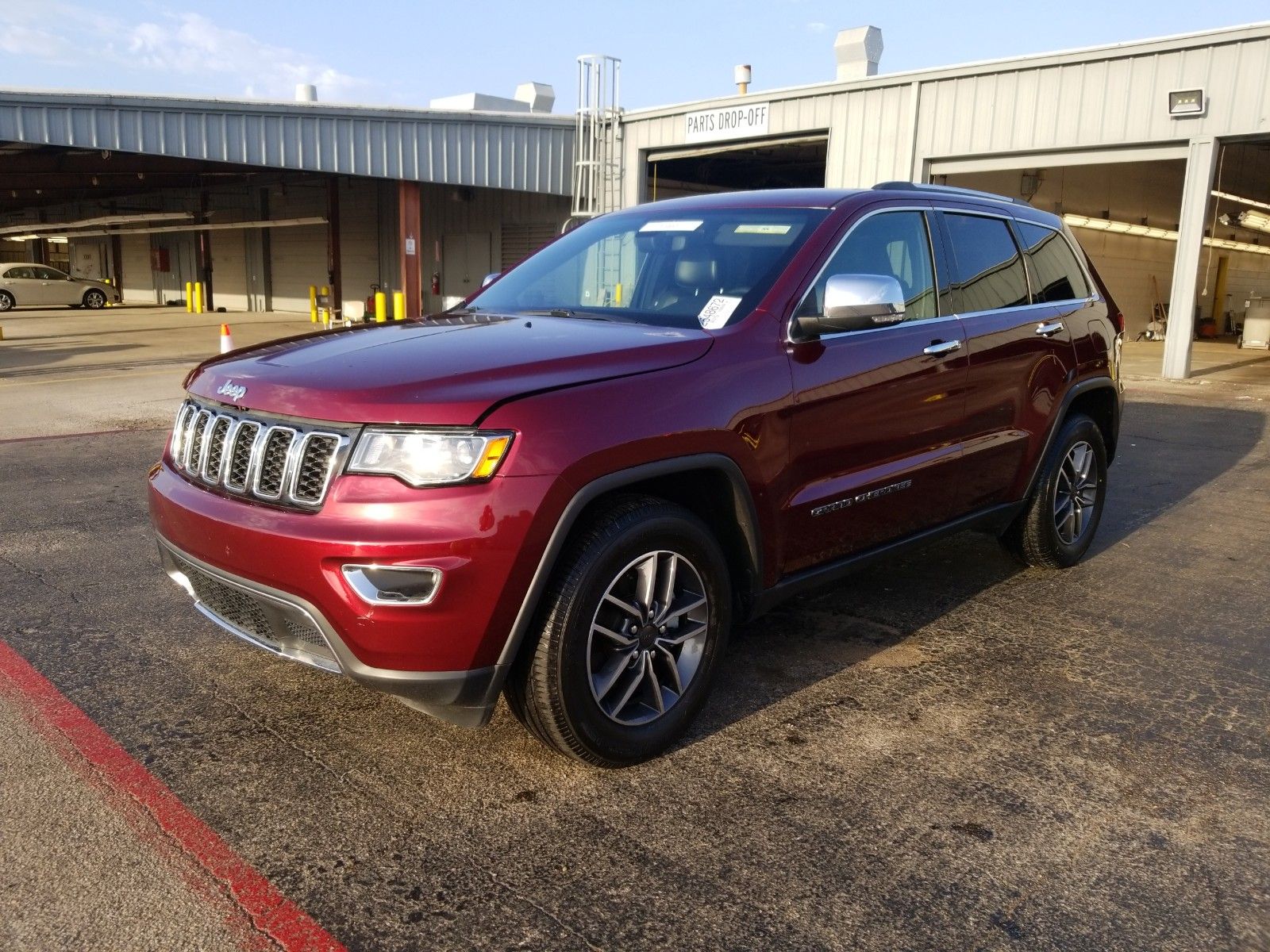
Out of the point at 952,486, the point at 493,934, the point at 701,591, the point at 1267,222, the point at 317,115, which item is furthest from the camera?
the point at 1267,222

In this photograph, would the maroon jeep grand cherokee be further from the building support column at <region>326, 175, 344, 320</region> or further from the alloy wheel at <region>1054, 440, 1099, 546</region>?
the building support column at <region>326, 175, 344, 320</region>

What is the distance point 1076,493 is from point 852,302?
2540mm

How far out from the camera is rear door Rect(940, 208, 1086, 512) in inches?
173

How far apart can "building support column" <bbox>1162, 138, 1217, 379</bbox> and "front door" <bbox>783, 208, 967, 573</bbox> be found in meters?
11.8

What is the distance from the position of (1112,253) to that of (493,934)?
27530mm

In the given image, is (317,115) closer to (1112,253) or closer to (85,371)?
(85,371)

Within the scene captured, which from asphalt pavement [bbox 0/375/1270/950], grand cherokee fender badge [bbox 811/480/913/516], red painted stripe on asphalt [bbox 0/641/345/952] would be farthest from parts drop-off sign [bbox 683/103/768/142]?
red painted stripe on asphalt [bbox 0/641/345/952]

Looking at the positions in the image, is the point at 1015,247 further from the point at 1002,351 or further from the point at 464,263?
the point at 464,263

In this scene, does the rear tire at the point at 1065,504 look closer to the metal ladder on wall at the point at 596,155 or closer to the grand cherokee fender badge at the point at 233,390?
the grand cherokee fender badge at the point at 233,390

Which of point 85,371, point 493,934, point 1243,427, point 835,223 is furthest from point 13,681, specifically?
point 85,371

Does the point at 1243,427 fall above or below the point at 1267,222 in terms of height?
below

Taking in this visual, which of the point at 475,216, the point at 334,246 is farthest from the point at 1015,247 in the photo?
the point at 334,246

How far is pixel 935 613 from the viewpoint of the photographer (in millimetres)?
4660

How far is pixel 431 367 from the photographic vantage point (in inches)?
115
